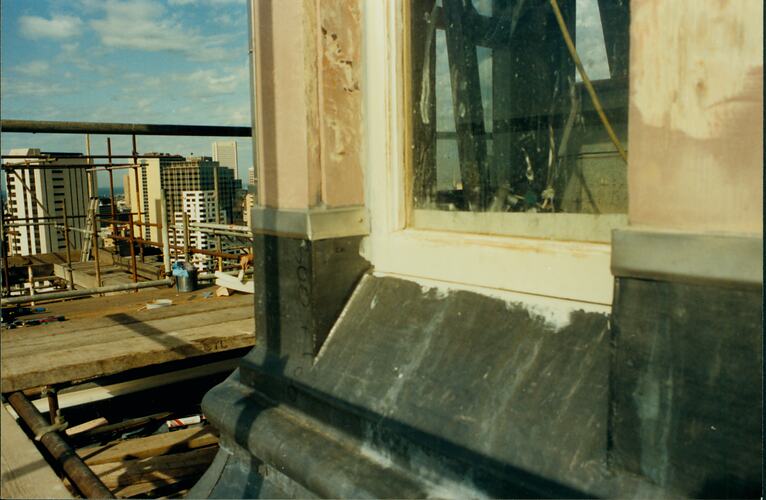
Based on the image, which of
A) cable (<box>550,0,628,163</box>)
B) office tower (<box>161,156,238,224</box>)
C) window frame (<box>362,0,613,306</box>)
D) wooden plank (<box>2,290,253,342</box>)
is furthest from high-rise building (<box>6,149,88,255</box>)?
cable (<box>550,0,628,163</box>)

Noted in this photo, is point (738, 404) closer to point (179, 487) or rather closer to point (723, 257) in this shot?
point (723, 257)

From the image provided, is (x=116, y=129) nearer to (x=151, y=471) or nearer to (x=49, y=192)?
(x=151, y=471)

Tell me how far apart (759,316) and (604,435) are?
1.85ft

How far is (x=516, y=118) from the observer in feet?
8.16

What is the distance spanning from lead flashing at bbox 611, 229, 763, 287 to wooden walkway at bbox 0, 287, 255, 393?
315 cm

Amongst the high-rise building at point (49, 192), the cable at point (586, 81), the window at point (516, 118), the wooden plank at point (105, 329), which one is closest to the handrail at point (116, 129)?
the wooden plank at point (105, 329)

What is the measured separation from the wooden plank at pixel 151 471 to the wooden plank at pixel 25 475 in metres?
2.25

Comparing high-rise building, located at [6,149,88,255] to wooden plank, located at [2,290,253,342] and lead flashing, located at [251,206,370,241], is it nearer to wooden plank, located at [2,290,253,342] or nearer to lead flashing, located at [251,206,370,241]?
wooden plank, located at [2,290,253,342]

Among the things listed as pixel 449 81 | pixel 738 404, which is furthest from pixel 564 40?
pixel 738 404

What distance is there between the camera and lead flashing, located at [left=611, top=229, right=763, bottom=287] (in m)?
1.52

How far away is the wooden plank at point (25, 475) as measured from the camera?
218cm

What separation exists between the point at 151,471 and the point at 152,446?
1.62 feet

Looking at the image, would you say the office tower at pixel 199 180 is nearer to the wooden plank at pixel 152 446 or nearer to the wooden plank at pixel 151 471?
the wooden plank at pixel 152 446

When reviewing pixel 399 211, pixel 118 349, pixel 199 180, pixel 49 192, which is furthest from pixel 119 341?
pixel 49 192
